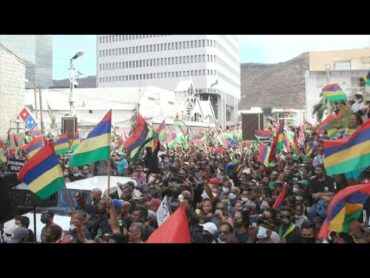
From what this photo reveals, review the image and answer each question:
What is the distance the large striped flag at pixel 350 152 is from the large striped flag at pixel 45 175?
3.36 meters

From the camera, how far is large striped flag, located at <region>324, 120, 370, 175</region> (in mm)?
6039

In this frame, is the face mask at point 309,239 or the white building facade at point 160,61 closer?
the face mask at point 309,239

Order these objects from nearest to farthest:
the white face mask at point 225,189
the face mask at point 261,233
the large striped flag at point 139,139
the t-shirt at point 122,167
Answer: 1. the face mask at point 261,233
2. the white face mask at point 225,189
3. the large striped flag at point 139,139
4. the t-shirt at point 122,167

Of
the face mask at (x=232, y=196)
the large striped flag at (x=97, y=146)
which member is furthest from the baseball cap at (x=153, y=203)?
the face mask at (x=232, y=196)

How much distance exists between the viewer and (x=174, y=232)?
165 inches

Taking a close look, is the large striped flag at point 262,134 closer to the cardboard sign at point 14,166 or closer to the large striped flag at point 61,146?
the large striped flag at point 61,146

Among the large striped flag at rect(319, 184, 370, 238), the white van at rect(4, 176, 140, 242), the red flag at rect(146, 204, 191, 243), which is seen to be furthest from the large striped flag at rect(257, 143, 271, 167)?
the red flag at rect(146, 204, 191, 243)

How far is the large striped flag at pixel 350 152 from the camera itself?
6.04 m

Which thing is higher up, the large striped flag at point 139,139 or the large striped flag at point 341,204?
the large striped flag at point 139,139

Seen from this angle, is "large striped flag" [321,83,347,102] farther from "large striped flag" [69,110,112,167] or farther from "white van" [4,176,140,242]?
"large striped flag" [69,110,112,167]

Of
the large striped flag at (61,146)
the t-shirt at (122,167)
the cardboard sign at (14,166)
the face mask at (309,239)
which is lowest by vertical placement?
the face mask at (309,239)
